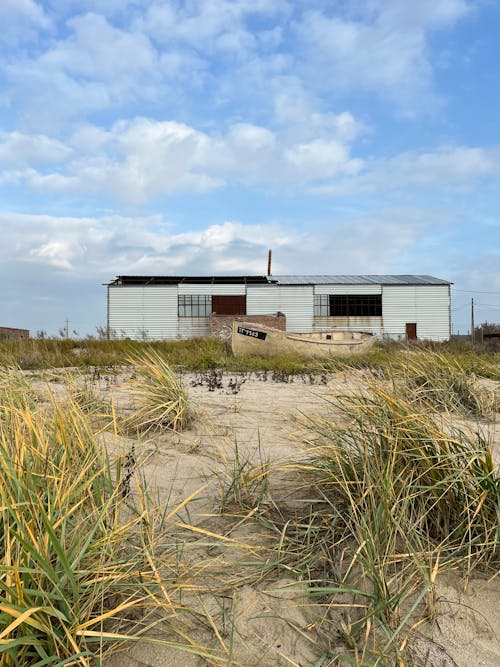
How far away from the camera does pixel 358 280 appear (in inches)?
1475

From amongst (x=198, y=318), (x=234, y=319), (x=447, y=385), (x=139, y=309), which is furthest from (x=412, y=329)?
(x=447, y=385)

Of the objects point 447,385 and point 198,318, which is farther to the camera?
point 198,318

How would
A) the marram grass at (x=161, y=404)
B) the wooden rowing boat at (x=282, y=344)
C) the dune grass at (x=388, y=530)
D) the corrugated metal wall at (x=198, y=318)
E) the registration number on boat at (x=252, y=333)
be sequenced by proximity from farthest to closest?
the corrugated metal wall at (x=198, y=318), the registration number on boat at (x=252, y=333), the wooden rowing boat at (x=282, y=344), the marram grass at (x=161, y=404), the dune grass at (x=388, y=530)

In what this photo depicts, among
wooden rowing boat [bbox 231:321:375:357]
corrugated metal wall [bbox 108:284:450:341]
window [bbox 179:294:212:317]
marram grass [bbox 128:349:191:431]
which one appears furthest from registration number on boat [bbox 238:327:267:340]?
window [bbox 179:294:212:317]

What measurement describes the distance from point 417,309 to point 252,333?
2479cm

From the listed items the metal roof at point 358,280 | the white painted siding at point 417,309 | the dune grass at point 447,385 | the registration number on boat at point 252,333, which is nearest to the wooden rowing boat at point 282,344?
the registration number on boat at point 252,333

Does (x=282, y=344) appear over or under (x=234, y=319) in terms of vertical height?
under

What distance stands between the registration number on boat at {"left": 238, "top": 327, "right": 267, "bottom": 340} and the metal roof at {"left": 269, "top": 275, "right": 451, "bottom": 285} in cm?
2079

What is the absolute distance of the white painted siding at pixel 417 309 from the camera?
36.3 m

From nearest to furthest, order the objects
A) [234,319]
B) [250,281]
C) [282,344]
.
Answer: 1. [282,344]
2. [234,319]
3. [250,281]

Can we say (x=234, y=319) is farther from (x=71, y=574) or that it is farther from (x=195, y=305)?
(x=71, y=574)

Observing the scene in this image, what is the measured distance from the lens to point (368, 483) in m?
2.33

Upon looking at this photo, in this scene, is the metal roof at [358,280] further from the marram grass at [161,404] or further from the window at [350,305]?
the marram grass at [161,404]

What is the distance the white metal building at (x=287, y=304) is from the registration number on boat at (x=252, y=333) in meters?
19.6
